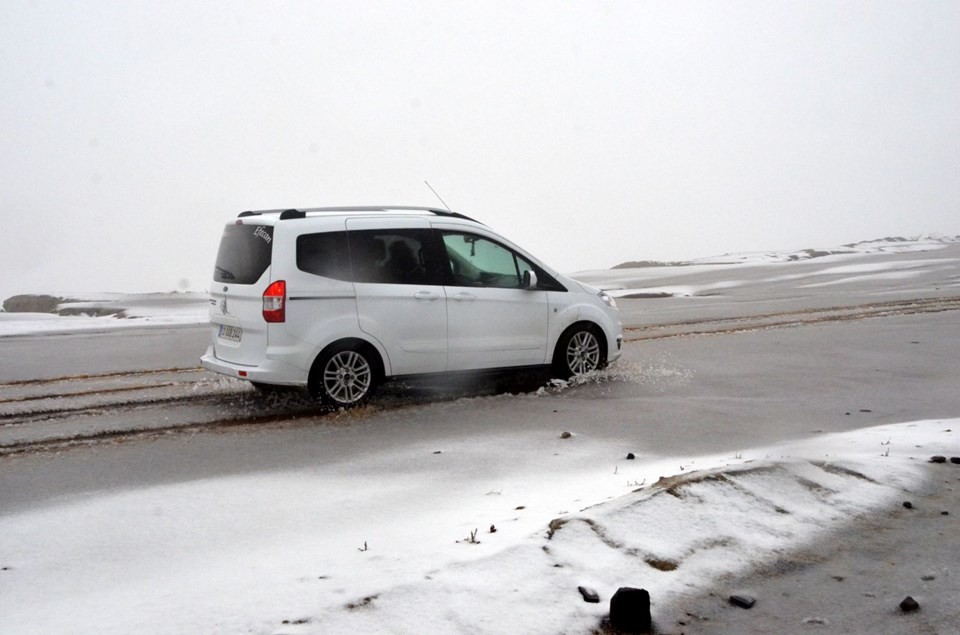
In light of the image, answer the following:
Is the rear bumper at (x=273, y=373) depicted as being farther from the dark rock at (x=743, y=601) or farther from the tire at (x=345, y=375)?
the dark rock at (x=743, y=601)

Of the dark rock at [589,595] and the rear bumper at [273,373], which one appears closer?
the dark rock at [589,595]

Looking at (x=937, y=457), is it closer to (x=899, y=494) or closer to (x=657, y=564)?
(x=899, y=494)

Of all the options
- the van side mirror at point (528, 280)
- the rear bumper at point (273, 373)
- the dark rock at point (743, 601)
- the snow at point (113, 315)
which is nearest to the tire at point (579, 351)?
the van side mirror at point (528, 280)

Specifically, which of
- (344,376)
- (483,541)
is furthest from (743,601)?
(344,376)

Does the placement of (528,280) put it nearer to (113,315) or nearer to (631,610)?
(631,610)

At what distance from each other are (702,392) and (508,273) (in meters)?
2.38

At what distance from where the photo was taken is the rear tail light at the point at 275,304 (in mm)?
8391

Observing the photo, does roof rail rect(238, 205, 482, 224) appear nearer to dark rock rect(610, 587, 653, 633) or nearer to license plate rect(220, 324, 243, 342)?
license plate rect(220, 324, 243, 342)

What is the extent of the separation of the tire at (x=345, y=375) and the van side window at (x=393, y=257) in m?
0.73

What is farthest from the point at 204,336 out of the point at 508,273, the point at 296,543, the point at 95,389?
the point at 296,543

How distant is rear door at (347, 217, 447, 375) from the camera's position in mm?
8836

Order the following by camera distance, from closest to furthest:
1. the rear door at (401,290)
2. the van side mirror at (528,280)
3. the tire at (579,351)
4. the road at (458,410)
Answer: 1. the road at (458,410)
2. the rear door at (401,290)
3. the van side mirror at (528,280)
4. the tire at (579,351)

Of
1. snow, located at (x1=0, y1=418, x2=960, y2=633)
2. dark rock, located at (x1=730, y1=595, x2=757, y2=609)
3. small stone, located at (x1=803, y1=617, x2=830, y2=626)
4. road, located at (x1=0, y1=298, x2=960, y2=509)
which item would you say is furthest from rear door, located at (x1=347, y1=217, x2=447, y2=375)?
small stone, located at (x1=803, y1=617, x2=830, y2=626)

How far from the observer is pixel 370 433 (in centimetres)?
774
